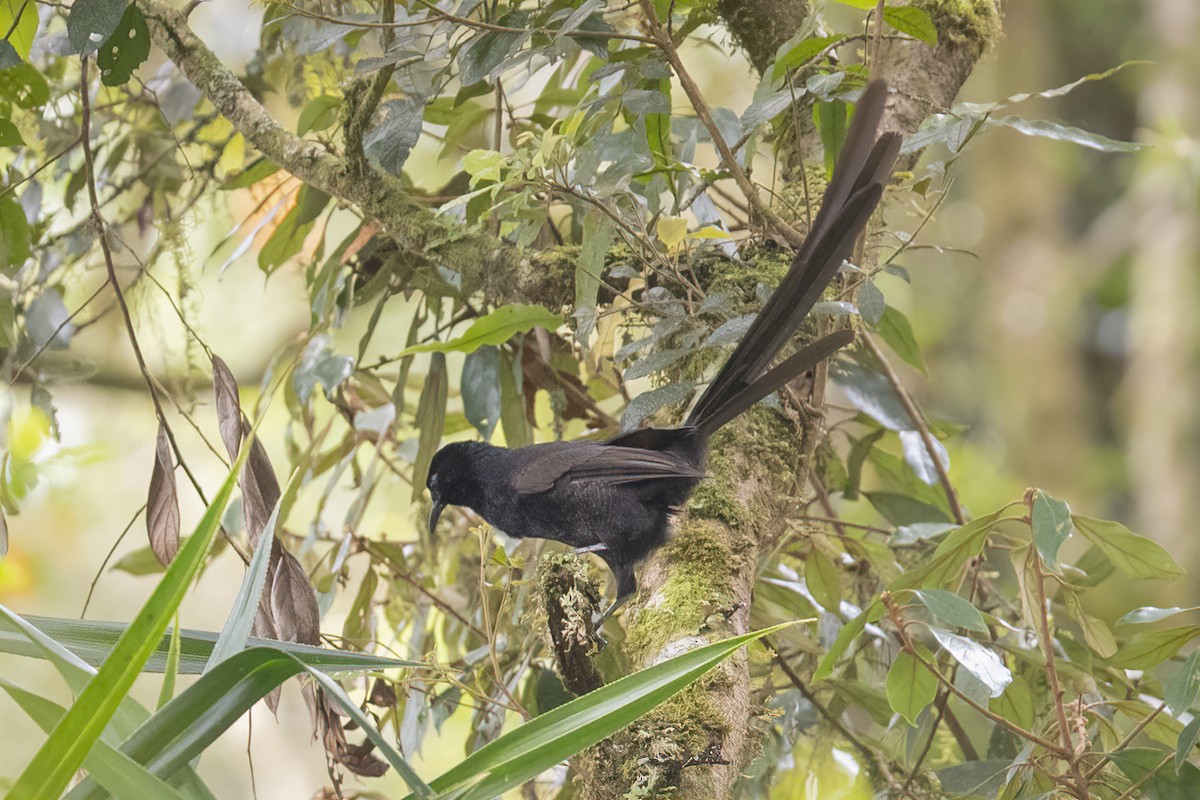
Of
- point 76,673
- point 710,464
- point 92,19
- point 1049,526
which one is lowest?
point 1049,526

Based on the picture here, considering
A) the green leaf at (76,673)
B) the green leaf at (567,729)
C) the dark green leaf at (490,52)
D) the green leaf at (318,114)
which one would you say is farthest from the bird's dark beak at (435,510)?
the green leaf at (567,729)

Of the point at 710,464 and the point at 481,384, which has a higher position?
the point at 481,384

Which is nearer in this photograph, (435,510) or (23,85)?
(23,85)

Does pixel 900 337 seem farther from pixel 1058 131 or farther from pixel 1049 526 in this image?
pixel 1049 526

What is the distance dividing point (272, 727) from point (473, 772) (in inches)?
171

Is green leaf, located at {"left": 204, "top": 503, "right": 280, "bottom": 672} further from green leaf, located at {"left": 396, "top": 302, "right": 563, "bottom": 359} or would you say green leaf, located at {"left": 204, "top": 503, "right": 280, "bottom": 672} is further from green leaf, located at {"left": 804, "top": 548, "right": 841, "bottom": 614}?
green leaf, located at {"left": 804, "top": 548, "right": 841, "bottom": 614}

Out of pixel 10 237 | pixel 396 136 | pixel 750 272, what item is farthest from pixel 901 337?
pixel 10 237

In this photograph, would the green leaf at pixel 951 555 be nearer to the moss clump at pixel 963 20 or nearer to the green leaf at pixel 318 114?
the moss clump at pixel 963 20

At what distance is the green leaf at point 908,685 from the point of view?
1.69 m

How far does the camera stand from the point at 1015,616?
241cm

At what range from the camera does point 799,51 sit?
172 cm

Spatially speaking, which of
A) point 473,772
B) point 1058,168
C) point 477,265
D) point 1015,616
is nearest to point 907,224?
point 1058,168

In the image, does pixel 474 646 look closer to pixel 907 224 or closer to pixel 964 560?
pixel 964 560

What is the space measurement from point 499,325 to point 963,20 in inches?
43.7
